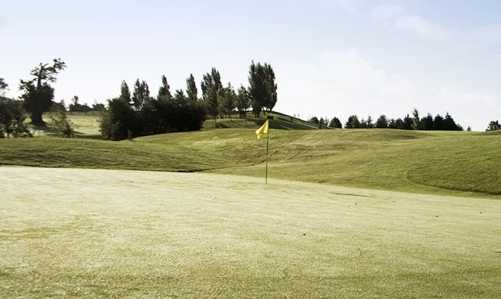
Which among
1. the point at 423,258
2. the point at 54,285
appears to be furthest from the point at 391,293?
the point at 54,285

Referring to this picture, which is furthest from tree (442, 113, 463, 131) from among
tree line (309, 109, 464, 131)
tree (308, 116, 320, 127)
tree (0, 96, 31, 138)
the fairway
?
the fairway

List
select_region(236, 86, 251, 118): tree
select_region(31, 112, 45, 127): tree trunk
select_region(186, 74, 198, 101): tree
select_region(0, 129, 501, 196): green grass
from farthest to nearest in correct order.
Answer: select_region(186, 74, 198, 101): tree → select_region(236, 86, 251, 118): tree → select_region(31, 112, 45, 127): tree trunk → select_region(0, 129, 501, 196): green grass

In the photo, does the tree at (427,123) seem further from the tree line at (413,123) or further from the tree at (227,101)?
the tree at (227,101)

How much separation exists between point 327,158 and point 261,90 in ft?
300

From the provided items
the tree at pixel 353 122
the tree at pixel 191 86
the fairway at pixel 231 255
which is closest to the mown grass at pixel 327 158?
the fairway at pixel 231 255

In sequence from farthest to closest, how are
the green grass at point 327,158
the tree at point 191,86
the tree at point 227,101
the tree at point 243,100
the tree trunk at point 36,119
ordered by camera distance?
the tree at point 191,86 < the tree at point 243,100 < the tree at point 227,101 < the tree trunk at point 36,119 < the green grass at point 327,158

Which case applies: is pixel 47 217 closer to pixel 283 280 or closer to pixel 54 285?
pixel 54 285

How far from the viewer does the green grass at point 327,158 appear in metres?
44.5

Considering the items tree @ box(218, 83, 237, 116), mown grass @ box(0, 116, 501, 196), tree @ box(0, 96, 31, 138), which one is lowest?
mown grass @ box(0, 116, 501, 196)

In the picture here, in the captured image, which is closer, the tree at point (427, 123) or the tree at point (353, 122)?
the tree at point (427, 123)

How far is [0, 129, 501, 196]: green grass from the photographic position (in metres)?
44.5

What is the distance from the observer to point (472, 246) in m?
13.1

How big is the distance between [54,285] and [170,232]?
489 cm

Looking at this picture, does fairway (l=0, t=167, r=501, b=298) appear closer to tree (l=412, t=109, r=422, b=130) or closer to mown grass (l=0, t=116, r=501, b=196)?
mown grass (l=0, t=116, r=501, b=196)
